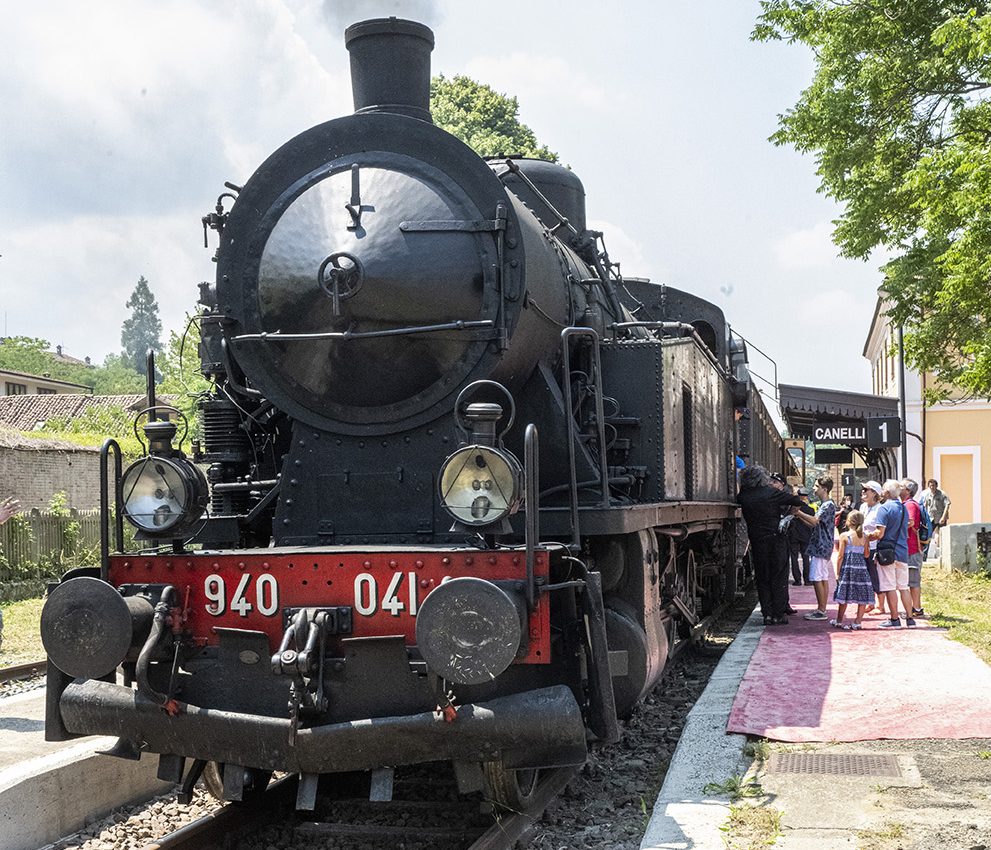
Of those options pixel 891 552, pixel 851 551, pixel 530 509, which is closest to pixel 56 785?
pixel 530 509

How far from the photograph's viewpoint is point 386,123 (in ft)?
18.4

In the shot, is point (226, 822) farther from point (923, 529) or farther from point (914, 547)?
point (923, 529)

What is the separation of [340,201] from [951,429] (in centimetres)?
2623

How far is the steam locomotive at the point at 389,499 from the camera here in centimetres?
436

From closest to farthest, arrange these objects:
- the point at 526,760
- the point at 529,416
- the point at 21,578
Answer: the point at 526,760 → the point at 529,416 → the point at 21,578

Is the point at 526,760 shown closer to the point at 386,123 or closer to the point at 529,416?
the point at 529,416

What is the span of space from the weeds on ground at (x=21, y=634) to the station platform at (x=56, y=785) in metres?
2.92

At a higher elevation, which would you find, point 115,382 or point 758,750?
point 115,382

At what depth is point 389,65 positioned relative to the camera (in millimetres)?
6035

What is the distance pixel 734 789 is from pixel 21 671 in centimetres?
645

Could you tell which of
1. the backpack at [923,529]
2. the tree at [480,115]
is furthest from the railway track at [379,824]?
the tree at [480,115]

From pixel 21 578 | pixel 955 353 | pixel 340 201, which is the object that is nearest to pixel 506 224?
pixel 340 201

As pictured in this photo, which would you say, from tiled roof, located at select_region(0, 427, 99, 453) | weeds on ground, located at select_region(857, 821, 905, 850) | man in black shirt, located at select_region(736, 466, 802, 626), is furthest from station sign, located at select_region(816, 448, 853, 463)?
weeds on ground, located at select_region(857, 821, 905, 850)

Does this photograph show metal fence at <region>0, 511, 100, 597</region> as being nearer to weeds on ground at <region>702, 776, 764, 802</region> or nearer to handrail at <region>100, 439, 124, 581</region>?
handrail at <region>100, 439, 124, 581</region>
